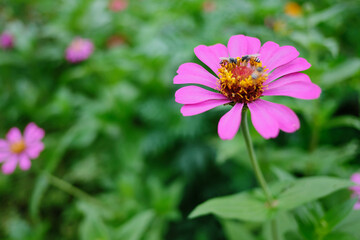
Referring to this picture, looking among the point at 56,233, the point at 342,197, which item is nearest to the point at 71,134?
the point at 56,233

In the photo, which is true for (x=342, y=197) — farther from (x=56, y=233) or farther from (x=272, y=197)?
(x=56, y=233)

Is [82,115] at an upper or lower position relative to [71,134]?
upper

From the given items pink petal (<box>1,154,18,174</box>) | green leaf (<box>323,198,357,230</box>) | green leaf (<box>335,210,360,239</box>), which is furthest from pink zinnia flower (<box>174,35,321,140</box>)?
pink petal (<box>1,154,18,174</box>)

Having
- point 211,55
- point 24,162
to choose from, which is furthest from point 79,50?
point 211,55

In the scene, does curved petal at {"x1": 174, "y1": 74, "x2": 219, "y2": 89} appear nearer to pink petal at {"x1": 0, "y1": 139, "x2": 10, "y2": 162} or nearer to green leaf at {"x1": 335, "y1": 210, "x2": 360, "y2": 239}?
green leaf at {"x1": 335, "y1": 210, "x2": 360, "y2": 239}

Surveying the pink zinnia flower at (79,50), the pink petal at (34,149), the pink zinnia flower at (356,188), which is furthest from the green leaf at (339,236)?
Result: the pink zinnia flower at (79,50)

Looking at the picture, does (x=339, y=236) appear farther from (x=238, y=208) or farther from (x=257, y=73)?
(x=257, y=73)
